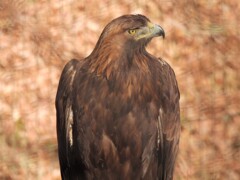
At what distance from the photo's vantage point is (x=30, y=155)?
10.2 meters

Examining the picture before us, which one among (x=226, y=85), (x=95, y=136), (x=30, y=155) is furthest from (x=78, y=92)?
(x=226, y=85)

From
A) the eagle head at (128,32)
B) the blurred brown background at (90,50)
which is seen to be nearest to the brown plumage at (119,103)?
the eagle head at (128,32)

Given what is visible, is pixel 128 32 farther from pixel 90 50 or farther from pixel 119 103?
pixel 90 50

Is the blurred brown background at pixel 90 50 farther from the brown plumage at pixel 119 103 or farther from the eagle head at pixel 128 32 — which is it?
the eagle head at pixel 128 32

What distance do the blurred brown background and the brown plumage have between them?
2.47 m

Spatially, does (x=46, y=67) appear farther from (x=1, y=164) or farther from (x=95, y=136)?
(x=95, y=136)

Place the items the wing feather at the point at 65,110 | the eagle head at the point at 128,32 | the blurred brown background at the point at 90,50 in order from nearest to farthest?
the eagle head at the point at 128,32, the wing feather at the point at 65,110, the blurred brown background at the point at 90,50

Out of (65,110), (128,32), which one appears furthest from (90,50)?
(128,32)

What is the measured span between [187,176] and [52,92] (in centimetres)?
215

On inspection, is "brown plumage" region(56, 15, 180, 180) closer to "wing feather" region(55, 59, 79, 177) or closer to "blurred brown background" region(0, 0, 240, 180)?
"wing feather" region(55, 59, 79, 177)

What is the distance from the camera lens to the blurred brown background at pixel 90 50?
33.7 feet

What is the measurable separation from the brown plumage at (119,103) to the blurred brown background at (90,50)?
8.09 ft

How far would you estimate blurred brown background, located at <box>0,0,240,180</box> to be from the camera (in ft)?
33.7

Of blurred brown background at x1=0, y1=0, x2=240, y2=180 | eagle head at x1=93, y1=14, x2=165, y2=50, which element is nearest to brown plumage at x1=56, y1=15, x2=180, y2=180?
eagle head at x1=93, y1=14, x2=165, y2=50
